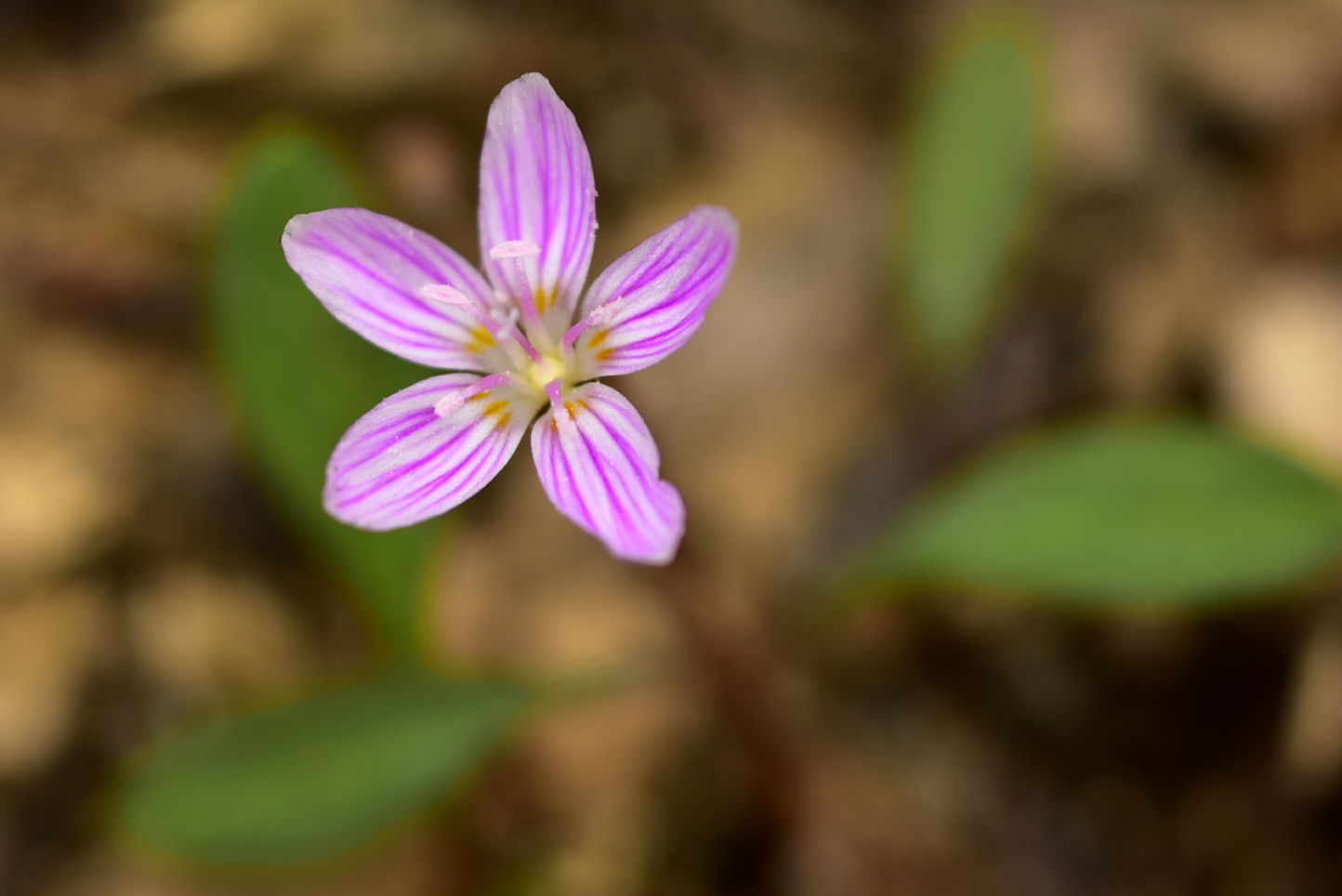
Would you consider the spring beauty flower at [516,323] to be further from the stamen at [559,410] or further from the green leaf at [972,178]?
the green leaf at [972,178]

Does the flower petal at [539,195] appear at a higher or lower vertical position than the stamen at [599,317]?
higher

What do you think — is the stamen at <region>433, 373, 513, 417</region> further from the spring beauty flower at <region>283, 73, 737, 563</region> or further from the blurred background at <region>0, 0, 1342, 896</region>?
the blurred background at <region>0, 0, 1342, 896</region>

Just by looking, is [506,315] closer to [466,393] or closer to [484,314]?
[484,314]

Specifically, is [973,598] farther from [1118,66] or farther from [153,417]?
[153,417]

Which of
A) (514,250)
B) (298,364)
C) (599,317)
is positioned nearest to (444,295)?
(514,250)

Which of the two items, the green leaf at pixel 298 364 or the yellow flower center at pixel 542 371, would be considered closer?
the yellow flower center at pixel 542 371

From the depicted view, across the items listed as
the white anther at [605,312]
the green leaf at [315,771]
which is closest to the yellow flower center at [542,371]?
the white anther at [605,312]
